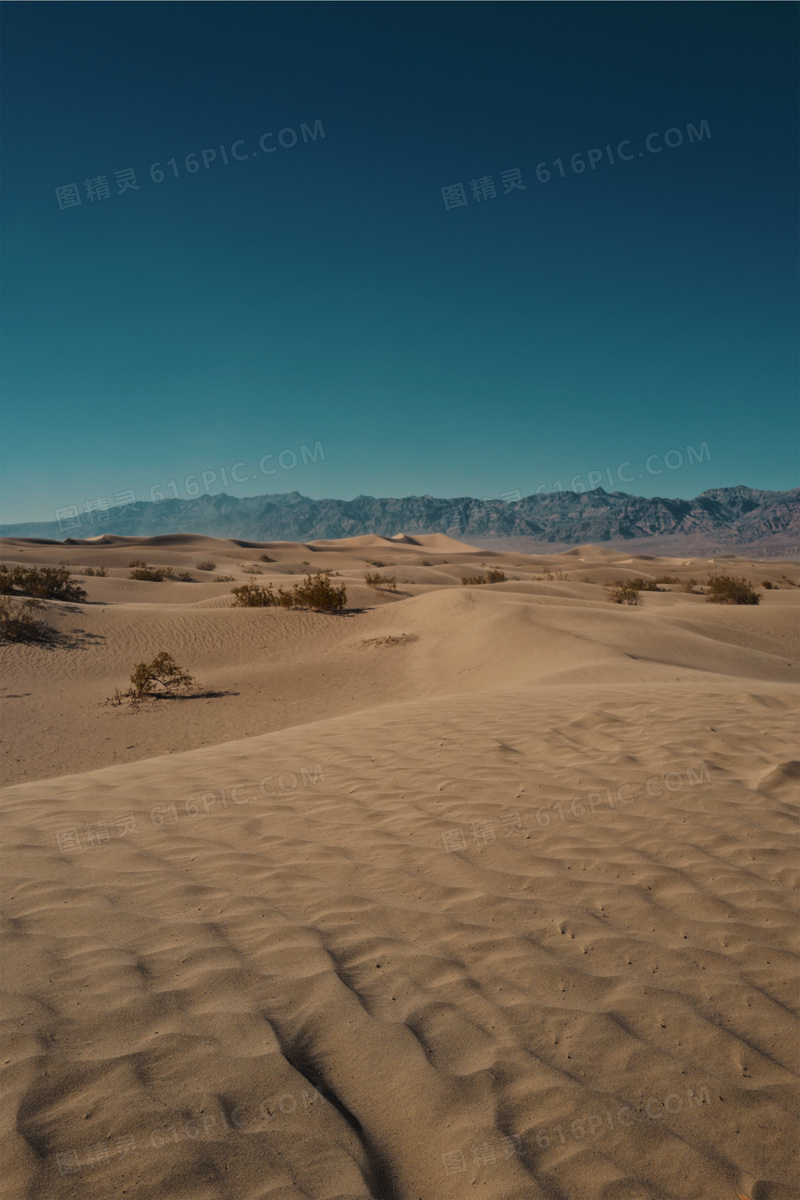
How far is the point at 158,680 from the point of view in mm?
13516

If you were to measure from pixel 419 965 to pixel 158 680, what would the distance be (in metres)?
11.8

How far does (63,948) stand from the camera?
9.99 ft

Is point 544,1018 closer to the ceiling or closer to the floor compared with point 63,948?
closer to the floor

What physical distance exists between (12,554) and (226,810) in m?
44.4

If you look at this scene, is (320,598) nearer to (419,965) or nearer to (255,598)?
(255,598)

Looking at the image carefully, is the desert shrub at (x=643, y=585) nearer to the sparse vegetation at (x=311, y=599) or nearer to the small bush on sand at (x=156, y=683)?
the sparse vegetation at (x=311, y=599)

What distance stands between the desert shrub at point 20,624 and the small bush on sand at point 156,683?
3.78 metres

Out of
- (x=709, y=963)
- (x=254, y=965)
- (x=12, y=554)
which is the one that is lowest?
(x=709, y=963)

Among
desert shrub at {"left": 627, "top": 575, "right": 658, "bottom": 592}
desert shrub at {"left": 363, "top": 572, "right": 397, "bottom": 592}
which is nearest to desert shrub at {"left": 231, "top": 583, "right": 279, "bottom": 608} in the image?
desert shrub at {"left": 363, "top": 572, "right": 397, "bottom": 592}

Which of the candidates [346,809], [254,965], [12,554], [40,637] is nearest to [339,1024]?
[254,965]

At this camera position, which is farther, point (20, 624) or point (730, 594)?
point (730, 594)

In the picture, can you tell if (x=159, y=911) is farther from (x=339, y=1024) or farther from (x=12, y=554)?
(x=12, y=554)

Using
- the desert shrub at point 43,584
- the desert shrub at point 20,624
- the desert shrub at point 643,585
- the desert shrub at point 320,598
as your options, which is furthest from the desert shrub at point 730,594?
the desert shrub at point 43,584

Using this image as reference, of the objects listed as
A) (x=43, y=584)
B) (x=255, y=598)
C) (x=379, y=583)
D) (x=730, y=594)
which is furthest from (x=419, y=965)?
(x=730, y=594)
